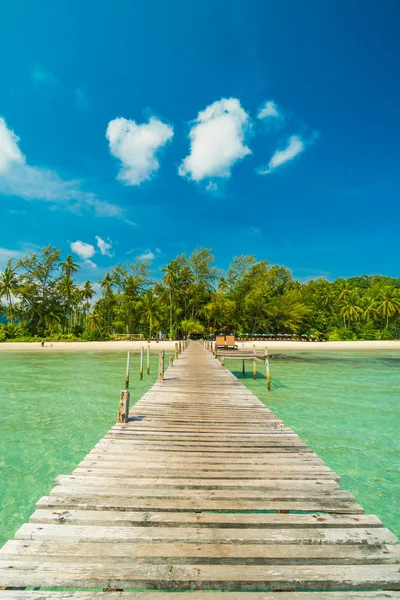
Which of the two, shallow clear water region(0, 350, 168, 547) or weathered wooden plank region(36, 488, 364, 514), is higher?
weathered wooden plank region(36, 488, 364, 514)

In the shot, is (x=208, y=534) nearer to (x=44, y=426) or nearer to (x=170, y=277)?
(x=44, y=426)

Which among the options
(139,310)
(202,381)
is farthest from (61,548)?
(139,310)

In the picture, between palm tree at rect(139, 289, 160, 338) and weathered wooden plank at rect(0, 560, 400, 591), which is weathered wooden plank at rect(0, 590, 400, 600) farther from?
palm tree at rect(139, 289, 160, 338)

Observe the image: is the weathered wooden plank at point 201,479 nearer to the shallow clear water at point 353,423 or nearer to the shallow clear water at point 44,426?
the shallow clear water at point 44,426

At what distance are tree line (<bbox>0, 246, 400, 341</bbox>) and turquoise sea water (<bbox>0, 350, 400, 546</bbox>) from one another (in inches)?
1295

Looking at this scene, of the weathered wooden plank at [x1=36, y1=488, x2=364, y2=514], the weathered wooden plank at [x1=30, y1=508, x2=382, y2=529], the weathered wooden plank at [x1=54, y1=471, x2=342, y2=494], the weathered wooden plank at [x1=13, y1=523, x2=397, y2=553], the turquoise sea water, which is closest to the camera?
the weathered wooden plank at [x1=13, y1=523, x2=397, y2=553]

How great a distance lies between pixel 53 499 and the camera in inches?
115

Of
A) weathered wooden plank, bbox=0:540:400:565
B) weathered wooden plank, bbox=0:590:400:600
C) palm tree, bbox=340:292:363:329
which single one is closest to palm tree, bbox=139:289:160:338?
palm tree, bbox=340:292:363:329

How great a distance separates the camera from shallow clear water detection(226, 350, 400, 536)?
232 inches

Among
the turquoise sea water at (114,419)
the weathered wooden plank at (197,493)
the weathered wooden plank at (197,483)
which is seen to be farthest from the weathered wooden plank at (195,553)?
the turquoise sea water at (114,419)

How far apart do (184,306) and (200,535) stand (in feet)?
180

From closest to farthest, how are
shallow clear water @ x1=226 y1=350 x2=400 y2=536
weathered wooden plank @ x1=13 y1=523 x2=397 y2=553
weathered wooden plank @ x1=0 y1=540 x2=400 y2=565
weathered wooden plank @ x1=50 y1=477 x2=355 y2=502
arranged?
weathered wooden plank @ x1=0 y1=540 x2=400 y2=565 → weathered wooden plank @ x1=13 y1=523 x2=397 y2=553 → weathered wooden plank @ x1=50 y1=477 x2=355 y2=502 → shallow clear water @ x1=226 y1=350 x2=400 y2=536

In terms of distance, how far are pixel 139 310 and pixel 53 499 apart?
163 ft

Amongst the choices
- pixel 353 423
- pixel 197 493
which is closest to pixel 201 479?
pixel 197 493
